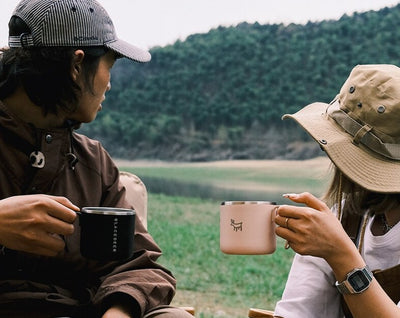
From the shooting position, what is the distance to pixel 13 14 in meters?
1.54

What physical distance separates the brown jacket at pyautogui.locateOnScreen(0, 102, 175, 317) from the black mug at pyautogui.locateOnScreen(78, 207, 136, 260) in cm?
18

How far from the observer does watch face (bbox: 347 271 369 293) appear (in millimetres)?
1249

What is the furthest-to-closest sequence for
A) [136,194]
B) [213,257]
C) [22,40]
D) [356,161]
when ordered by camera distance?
1. [213,257]
2. [136,194]
3. [22,40]
4. [356,161]

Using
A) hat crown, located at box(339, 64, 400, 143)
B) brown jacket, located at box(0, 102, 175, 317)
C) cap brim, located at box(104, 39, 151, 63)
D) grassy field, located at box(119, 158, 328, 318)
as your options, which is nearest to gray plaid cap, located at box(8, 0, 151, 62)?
cap brim, located at box(104, 39, 151, 63)

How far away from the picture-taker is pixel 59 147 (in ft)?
4.95

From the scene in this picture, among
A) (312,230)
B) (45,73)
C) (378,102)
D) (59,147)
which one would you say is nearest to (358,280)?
(312,230)

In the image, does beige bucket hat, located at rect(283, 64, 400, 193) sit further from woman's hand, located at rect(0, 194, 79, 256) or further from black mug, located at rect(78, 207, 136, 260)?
woman's hand, located at rect(0, 194, 79, 256)

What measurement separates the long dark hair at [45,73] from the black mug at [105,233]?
0.36m

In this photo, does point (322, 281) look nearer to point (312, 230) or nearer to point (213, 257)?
point (312, 230)

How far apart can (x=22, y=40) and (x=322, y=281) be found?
3.01 feet

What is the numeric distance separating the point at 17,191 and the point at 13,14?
0.44 m

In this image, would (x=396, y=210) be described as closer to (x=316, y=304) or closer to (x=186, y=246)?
(x=316, y=304)

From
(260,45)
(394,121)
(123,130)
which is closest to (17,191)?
(394,121)

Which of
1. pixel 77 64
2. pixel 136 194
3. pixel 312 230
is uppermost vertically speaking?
pixel 77 64
